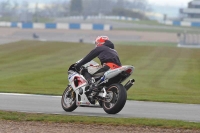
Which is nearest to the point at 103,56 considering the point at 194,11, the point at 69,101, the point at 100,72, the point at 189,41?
the point at 100,72

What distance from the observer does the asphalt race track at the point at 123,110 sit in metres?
12.4

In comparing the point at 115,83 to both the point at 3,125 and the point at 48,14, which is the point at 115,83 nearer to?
the point at 3,125

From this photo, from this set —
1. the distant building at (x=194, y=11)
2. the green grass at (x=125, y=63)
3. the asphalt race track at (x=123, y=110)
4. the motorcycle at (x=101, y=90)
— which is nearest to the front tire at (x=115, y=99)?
the motorcycle at (x=101, y=90)

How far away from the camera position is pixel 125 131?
996 centimetres

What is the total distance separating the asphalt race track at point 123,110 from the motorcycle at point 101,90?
0.61 feet

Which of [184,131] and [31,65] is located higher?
[184,131]

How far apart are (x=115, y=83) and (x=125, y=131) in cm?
226

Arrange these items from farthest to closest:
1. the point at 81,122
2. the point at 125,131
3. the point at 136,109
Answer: the point at 136,109, the point at 81,122, the point at 125,131

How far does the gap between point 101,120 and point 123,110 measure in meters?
2.21

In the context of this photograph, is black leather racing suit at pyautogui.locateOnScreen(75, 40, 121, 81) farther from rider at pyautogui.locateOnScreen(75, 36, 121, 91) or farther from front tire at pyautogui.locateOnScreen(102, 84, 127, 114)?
front tire at pyautogui.locateOnScreen(102, 84, 127, 114)

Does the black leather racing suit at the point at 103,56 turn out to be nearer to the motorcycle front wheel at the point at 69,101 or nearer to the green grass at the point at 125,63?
the motorcycle front wheel at the point at 69,101

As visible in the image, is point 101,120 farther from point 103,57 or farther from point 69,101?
point 69,101

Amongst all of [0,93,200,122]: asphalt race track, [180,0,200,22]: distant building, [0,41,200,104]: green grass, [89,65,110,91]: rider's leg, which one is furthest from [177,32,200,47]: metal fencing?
Answer: [180,0,200,22]: distant building

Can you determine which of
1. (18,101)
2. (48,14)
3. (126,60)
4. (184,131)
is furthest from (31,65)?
(48,14)
